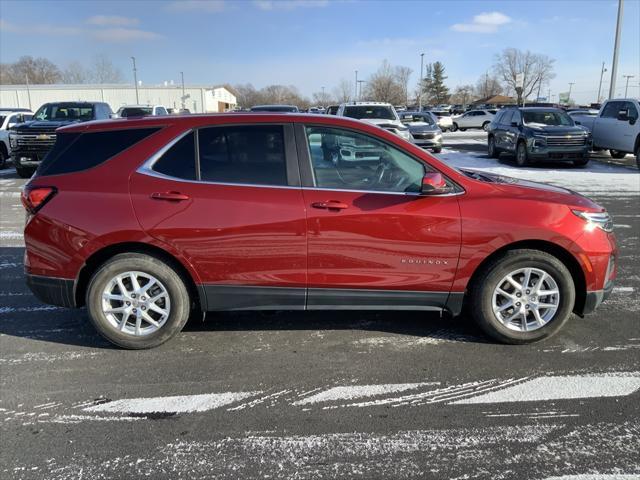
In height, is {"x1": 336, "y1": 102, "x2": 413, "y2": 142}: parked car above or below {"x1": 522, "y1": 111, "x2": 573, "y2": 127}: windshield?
above

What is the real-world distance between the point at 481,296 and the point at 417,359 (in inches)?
26.9

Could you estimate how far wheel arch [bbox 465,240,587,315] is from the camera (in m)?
3.80

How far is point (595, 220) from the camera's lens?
12.6ft

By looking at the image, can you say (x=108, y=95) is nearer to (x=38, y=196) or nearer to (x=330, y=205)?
(x=38, y=196)

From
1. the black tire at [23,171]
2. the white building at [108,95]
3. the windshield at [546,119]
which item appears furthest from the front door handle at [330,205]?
the white building at [108,95]

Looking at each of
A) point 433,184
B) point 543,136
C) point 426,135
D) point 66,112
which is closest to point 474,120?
point 426,135

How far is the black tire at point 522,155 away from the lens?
609 inches

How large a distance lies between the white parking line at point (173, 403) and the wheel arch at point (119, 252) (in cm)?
83

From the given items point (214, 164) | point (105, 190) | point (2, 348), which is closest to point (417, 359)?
point (214, 164)

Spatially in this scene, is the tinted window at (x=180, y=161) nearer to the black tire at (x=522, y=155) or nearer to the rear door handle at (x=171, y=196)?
the rear door handle at (x=171, y=196)

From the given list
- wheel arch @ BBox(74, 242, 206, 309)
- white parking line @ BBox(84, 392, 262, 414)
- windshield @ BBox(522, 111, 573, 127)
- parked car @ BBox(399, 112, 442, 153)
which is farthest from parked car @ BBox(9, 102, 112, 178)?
windshield @ BBox(522, 111, 573, 127)

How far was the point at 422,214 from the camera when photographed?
3666mm

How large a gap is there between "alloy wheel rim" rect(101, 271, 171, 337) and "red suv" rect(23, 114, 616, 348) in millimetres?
10

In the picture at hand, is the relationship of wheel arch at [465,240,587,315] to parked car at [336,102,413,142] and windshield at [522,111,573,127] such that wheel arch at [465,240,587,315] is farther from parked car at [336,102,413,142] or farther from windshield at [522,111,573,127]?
windshield at [522,111,573,127]
